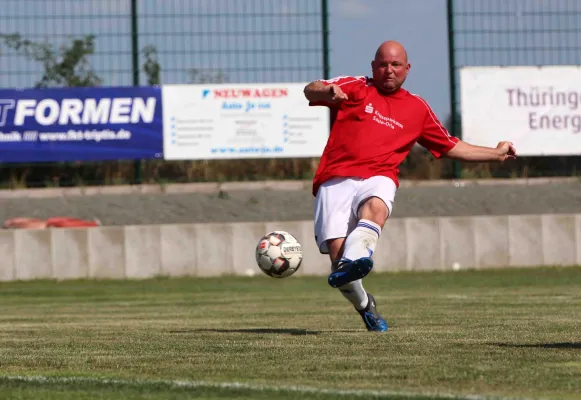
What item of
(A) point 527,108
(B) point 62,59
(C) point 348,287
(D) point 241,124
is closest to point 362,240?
(C) point 348,287

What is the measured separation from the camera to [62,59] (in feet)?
72.3

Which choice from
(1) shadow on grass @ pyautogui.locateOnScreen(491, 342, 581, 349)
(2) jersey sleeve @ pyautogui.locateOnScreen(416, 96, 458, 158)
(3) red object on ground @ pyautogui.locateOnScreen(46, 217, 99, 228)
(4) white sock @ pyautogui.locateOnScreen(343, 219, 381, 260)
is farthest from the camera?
(3) red object on ground @ pyautogui.locateOnScreen(46, 217, 99, 228)

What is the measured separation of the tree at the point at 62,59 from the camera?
21156mm

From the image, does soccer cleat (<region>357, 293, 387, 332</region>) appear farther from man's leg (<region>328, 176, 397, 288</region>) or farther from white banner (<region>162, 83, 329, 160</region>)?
white banner (<region>162, 83, 329, 160</region>)

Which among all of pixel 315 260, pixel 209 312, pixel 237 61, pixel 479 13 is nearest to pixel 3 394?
pixel 209 312

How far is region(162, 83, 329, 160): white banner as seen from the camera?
22594mm

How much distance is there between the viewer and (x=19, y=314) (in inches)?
516

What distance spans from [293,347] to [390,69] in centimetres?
234

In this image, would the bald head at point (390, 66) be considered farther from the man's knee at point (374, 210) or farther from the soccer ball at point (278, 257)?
the soccer ball at point (278, 257)

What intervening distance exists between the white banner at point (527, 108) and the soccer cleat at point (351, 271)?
49.1ft

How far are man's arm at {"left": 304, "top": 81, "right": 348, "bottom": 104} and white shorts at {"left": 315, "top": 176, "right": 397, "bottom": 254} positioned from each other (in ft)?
2.18

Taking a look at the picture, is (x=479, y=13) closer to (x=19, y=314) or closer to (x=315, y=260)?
(x=315, y=260)

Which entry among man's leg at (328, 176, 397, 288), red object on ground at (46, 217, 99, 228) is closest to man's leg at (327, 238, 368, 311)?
man's leg at (328, 176, 397, 288)

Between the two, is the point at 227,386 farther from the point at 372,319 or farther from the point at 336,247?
the point at 372,319
